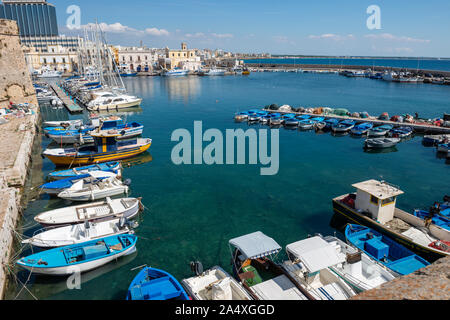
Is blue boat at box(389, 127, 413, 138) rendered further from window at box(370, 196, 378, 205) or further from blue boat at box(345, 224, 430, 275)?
blue boat at box(345, 224, 430, 275)

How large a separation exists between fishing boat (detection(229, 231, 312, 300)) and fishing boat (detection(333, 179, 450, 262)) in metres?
6.55

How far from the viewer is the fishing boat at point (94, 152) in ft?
86.9

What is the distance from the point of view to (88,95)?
64250mm

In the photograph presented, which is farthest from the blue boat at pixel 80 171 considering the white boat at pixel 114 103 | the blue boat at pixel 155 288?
the white boat at pixel 114 103

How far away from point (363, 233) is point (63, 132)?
108 feet

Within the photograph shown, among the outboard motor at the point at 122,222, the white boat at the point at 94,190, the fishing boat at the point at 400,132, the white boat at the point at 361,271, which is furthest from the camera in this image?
the fishing boat at the point at 400,132

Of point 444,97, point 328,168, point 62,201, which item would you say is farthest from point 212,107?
point 444,97

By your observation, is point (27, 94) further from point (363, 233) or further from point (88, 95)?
point (363, 233)

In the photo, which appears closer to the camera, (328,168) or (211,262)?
(211,262)

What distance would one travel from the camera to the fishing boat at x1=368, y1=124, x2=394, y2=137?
1469 inches

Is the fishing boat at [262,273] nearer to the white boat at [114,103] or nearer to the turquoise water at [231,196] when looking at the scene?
the turquoise water at [231,196]

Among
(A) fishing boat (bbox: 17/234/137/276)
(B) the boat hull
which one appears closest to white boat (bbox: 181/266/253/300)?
(A) fishing boat (bbox: 17/234/137/276)

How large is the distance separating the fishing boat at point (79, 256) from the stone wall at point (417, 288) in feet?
40.9

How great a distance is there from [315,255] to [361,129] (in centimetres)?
3354
